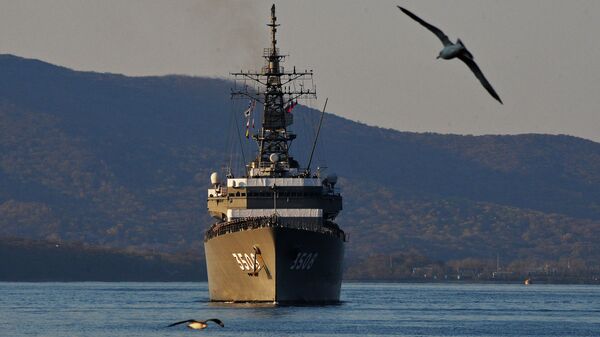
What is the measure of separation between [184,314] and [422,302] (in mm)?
33918

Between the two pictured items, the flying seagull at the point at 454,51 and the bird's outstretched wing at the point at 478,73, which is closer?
the bird's outstretched wing at the point at 478,73

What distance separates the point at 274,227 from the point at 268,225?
78 cm

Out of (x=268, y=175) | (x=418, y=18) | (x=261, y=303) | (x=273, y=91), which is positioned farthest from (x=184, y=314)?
(x=418, y=18)

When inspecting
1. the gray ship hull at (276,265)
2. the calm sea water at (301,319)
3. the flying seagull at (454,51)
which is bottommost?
the calm sea water at (301,319)

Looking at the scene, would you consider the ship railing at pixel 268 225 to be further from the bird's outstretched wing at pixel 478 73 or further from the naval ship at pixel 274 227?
the bird's outstretched wing at pixel 478 73

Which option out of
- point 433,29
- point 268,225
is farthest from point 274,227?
point 433,29

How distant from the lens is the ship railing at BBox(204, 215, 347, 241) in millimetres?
102000

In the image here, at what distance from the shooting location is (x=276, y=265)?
330 feet

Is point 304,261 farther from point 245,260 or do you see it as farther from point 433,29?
point 433,29

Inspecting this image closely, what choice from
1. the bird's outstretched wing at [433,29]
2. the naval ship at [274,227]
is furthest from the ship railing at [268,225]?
the bird's outstretched wing at [433,29]

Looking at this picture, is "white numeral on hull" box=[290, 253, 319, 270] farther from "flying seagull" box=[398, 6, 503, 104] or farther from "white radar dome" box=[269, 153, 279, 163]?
"flying seagull" box=[398, 6, 503, 104]

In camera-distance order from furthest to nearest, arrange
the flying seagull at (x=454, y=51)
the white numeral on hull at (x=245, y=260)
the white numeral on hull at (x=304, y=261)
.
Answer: the white numeral on hull at (x=245, y=260), the white numeral on hull at (x=304, y=261), the flying seagull at (x=454, y=51)

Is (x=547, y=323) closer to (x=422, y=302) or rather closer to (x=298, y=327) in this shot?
(x=298, y=327)

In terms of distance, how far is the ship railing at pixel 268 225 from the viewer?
102m
